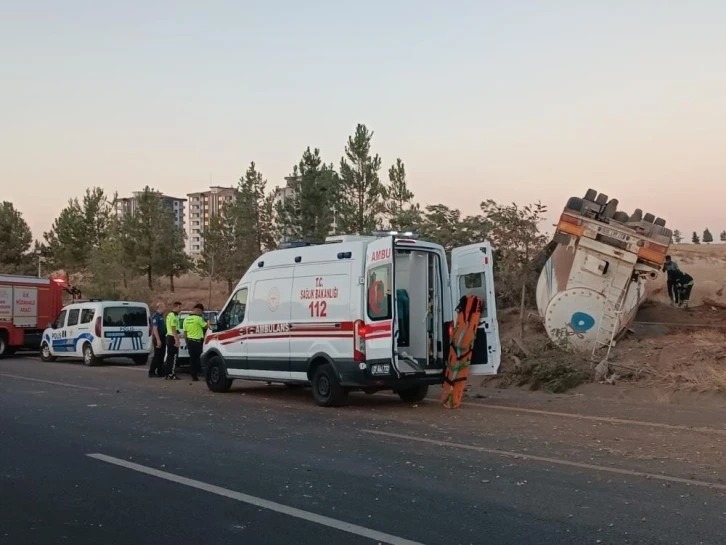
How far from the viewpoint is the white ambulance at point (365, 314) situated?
11578mm

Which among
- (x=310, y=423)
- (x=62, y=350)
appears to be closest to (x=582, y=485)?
(x=310, y=423)

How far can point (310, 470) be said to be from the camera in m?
7.72

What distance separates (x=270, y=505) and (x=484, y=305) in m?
6.48

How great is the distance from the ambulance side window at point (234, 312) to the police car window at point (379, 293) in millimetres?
3345

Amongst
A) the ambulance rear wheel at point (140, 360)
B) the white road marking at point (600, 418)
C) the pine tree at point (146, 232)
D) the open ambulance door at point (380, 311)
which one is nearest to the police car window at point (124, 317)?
the ambulance rear wheel at point (140, 360)

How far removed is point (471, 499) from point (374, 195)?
918 inches

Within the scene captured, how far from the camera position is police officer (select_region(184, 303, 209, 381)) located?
16938mm

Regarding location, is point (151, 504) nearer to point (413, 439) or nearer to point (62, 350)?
point (413, 439)

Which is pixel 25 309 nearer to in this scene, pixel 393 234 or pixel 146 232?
pixel 393 234

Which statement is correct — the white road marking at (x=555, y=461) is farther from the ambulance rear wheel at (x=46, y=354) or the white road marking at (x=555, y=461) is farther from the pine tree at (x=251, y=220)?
the pine tree at (x=251, y=220)

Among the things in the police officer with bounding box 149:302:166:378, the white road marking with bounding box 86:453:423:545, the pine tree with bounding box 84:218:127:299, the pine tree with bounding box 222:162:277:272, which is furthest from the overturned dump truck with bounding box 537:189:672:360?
the pine tree with bounding box 84:218:127:299

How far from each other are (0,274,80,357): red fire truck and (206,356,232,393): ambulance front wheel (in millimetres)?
13048

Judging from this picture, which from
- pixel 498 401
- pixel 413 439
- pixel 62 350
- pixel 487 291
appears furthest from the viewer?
pixel 62 350

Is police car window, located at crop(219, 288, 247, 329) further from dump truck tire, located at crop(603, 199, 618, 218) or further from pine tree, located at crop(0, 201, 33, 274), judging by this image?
pine tree, located at crop(0, 201, 33, 274)
